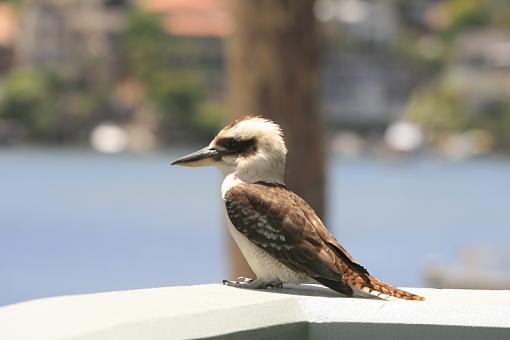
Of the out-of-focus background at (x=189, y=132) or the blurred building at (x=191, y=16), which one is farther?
the blurred building at (x=191, y=16)

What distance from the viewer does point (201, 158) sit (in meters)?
3.60

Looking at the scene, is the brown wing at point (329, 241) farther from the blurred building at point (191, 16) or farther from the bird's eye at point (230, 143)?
the blurred building at point (191, 16)

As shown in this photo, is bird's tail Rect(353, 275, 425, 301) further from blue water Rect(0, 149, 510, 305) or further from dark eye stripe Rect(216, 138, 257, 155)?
blue water Rect(0, 149, 510, 305)

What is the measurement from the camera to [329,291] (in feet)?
11.7

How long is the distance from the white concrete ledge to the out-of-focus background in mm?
26817

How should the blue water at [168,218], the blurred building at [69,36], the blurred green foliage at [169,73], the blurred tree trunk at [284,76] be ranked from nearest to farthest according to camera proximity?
1. the blurred tree trunk at [284,76]
2. the blue water at [168,218]
3. the blurred green foliage at [169,73]
4. the blurred building at [69,36]

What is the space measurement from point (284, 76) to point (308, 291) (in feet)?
13.3

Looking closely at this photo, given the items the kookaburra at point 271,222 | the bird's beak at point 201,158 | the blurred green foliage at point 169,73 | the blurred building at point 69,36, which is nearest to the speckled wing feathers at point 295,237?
the kookaburra at point 271,222

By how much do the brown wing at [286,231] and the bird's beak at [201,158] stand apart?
4.0 inches

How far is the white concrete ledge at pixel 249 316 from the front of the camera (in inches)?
114

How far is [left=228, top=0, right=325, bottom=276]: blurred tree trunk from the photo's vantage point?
741 centimetres

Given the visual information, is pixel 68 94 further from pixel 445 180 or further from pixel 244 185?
pixel 244 185

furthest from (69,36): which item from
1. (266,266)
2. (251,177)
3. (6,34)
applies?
(266,266)

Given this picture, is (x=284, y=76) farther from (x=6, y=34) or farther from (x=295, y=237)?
(x=6, y=34)
